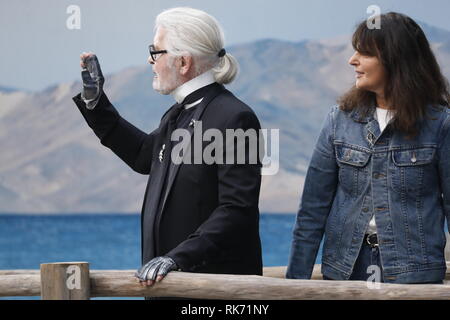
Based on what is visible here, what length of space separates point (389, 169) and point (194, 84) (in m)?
0.74

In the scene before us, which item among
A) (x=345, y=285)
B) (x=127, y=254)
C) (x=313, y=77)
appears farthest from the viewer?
(x=313, y=77)

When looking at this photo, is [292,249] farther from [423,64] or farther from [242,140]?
[423,64]

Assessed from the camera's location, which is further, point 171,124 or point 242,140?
point 171,124

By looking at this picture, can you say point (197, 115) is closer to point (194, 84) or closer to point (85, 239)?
point (194, 84)

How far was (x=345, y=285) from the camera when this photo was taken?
10.8ft

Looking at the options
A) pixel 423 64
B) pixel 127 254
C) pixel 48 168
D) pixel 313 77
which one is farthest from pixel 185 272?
pixel 313 77

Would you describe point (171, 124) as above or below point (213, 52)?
below

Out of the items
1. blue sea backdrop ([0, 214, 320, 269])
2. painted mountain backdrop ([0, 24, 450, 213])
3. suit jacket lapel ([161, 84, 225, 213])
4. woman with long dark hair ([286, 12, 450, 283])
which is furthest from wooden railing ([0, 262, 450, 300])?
painted mountain backdrop ([0, 24, 450, 213])

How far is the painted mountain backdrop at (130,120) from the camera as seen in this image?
48.7m

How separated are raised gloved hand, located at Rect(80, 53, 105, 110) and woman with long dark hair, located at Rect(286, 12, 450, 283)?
833mm

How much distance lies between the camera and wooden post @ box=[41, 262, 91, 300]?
131 inches

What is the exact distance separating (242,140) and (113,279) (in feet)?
2.03

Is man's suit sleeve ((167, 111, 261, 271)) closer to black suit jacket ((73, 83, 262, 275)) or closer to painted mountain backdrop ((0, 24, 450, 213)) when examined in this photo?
black suit jacket ((73, 83, 262, 275))

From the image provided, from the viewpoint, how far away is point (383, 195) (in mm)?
3449
